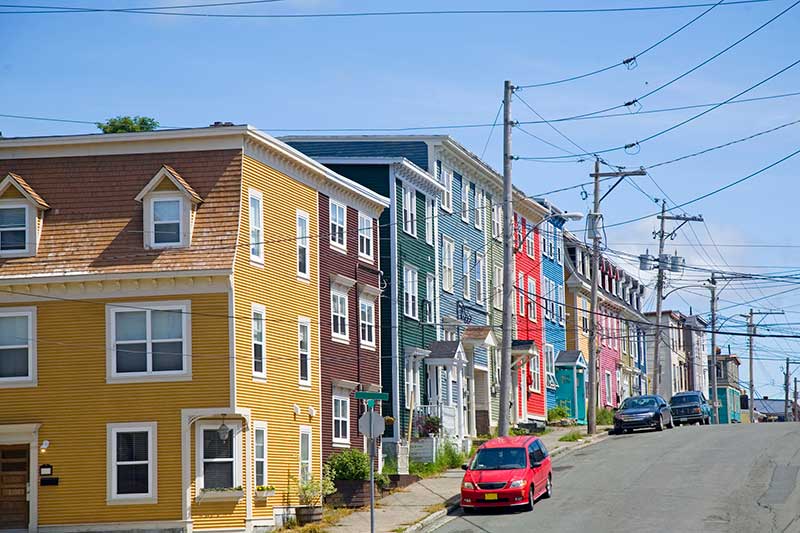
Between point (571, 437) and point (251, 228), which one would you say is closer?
point (251, 228)

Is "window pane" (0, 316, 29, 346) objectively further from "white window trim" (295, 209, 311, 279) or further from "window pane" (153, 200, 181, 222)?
"white window trim" (295, 209, 311, 279)

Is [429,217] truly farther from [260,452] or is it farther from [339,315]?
[260,452]

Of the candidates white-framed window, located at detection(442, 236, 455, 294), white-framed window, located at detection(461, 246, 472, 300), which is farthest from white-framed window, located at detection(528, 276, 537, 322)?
white-framed window, located at detection(442, 236, 455, 294)

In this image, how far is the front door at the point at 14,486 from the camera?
1280 inches

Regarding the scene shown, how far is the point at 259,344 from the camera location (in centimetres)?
3391

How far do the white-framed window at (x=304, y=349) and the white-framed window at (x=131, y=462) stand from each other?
588 cm

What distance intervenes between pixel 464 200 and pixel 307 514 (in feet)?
76.0

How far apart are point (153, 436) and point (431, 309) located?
19507 mm

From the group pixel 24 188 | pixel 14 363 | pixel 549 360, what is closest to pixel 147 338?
pixel 14 363

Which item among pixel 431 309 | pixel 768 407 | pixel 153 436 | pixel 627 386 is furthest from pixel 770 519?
pixel 768 407

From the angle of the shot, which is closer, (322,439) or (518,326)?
(322,439)

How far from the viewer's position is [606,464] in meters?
42.4

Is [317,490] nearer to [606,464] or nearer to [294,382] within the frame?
[294,382]

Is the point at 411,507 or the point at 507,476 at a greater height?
the point at 507,476
